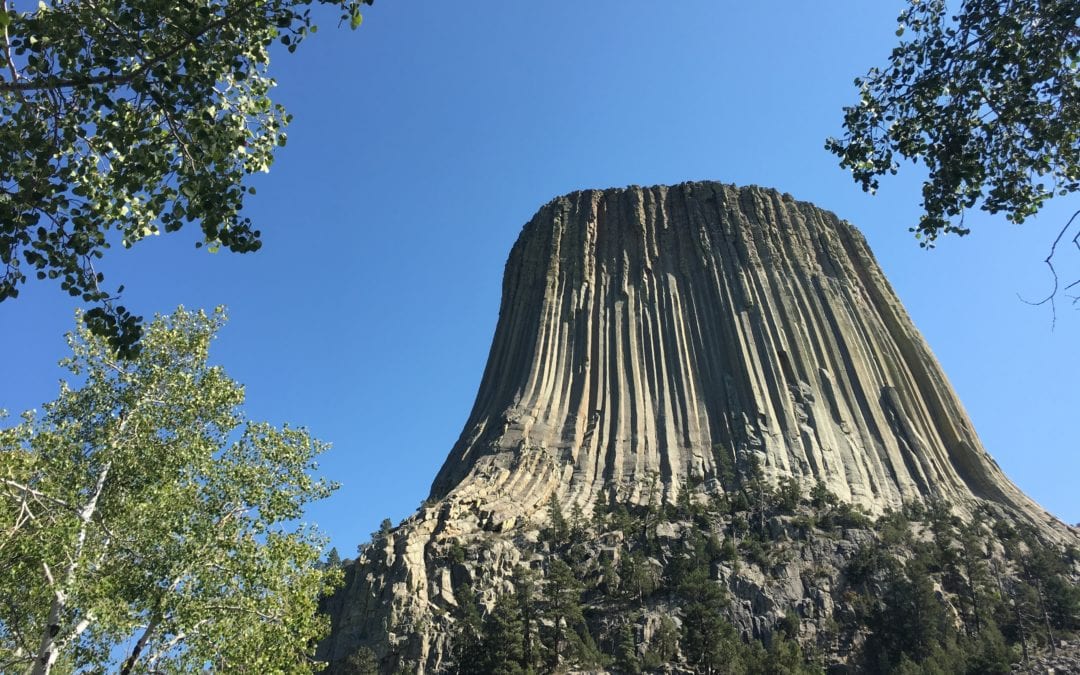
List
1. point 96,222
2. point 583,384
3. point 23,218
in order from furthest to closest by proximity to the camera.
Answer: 1. point 583,384
2. point 96,222
3. point 23,218

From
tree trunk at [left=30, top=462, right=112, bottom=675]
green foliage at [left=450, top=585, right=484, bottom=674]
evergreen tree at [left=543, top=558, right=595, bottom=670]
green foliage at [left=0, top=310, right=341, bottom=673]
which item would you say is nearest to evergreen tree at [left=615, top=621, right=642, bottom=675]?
evergreen tree at [left=543, top=558, right=595, bottom=670]

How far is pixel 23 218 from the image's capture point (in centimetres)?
847

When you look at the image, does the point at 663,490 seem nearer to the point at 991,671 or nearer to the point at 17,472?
the point at 991,671

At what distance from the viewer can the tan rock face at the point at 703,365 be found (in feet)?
187

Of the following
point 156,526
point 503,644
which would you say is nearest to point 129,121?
point 156,526

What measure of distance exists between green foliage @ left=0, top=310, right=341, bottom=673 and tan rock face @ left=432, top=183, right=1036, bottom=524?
37.0m

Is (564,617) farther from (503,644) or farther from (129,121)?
(129,121)

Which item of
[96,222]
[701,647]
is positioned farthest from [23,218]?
[701,647]

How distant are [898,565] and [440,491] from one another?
2947 cm

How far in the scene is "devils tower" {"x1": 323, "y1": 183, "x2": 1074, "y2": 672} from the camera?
48406mm

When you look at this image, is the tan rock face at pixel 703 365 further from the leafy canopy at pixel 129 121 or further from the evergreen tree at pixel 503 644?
the leafy canopy at pixel 129 121

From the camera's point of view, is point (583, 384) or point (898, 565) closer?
point (898, 565)

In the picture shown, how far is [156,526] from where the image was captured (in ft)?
46.8

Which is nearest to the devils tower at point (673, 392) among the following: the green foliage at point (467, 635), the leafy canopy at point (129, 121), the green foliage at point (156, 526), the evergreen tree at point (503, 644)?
the green foliage at point (467, 635)
